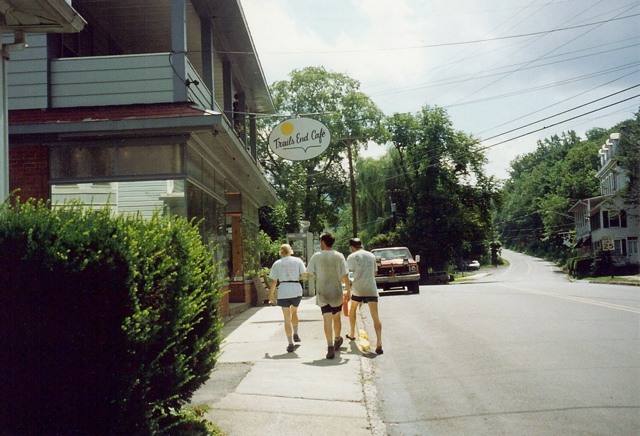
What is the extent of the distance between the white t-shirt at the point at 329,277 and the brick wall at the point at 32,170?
4.49m

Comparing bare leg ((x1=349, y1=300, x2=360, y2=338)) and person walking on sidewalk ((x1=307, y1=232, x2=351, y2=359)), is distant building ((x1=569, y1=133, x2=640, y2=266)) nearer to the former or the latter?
bare leg ((x1=349, y1=300, x2=360, y2=338))

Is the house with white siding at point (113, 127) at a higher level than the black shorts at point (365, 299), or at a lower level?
higher

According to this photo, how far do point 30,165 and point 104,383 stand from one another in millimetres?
7416

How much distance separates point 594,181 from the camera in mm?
91125

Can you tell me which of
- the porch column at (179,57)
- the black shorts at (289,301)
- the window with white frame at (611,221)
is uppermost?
the porch column at (179,57)

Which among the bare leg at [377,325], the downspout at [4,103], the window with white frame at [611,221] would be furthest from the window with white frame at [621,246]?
the downspout at [4,103]

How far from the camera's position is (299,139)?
15648mm

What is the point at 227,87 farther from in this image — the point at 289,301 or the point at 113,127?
the point at 289,301

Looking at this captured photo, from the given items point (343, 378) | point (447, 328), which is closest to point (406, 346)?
point (447, 328)

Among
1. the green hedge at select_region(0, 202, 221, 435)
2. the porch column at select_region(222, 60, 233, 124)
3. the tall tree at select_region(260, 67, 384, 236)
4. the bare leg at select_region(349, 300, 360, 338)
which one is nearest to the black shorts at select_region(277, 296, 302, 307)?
the bare leg at select_region(349, 300, 360, 338)

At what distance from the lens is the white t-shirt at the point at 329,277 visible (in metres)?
10.1

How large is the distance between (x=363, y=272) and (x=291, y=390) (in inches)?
135

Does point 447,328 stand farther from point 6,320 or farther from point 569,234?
point 569,234

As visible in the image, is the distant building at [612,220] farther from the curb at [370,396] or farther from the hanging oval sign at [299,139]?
the curb at [370,396]
